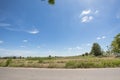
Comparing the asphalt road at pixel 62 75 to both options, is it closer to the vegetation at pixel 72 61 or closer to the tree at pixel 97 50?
the vegetation at pixel 72 61

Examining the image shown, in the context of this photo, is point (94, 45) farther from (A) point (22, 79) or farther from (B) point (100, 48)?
(A) point (22, 79)

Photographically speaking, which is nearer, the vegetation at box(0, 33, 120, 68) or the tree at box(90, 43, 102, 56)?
the vegetation at box(0, 33, 120, 68)

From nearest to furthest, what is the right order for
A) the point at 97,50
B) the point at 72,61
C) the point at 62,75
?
the point at 62,75
the point at 72,61
the point at 97,50

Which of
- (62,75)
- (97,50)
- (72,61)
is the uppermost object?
(97,50)

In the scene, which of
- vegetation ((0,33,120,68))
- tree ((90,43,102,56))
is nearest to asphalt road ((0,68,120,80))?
vegetation ((0,33,120,68))

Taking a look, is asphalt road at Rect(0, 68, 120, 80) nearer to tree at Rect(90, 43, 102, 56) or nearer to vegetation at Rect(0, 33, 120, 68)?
vegetation at Rect(0, 33, 120, 68)

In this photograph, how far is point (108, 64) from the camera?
72.2 ft

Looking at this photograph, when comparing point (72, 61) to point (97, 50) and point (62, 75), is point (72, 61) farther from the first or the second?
point (97, 50)

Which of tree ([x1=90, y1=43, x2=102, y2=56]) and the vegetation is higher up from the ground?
tree ([x1=90, y1=43, x2=102, y2=56])

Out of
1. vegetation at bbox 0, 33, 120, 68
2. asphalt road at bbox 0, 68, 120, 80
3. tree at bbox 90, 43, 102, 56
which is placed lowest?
asphalt road at bbox 0, 68, 120, 80

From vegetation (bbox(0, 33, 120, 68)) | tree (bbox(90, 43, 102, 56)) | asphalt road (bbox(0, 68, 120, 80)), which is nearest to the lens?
asphalt road (bbox(0, 68, 120, 80))

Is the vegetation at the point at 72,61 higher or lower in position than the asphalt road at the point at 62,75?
higher

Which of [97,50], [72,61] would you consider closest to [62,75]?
[72,61]

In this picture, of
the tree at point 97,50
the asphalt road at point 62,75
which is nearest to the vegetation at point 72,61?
the tree at point 97,50
